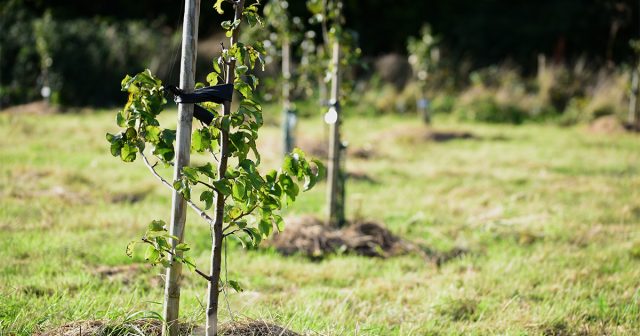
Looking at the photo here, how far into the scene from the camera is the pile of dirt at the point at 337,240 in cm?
464

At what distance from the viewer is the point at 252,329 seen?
266 cm

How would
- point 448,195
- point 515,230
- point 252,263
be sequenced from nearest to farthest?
point 252,263 → point 515,230 → point 448,195

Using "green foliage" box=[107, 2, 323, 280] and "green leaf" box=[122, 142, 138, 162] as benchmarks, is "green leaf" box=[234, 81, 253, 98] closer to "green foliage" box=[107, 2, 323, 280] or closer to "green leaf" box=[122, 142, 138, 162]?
"green foliage" box=[107, 2, 323, 280]

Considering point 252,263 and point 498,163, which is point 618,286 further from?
point 498,163

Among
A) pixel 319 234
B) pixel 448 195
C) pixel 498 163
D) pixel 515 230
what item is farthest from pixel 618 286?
pixel 498 163

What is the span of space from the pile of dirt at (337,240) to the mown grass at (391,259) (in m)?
0.14

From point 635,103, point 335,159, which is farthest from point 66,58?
point 635,103

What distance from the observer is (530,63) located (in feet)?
57.9

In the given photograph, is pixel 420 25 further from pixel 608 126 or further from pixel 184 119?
pixel 184 119

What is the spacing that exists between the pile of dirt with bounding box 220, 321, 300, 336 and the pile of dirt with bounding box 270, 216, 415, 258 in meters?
1.85

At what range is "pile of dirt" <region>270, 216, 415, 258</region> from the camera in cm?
464

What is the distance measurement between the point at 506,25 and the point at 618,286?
16367 millimetres

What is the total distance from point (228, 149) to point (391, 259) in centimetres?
244

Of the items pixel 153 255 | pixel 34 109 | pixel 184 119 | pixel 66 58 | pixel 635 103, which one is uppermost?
pixel 66 58
